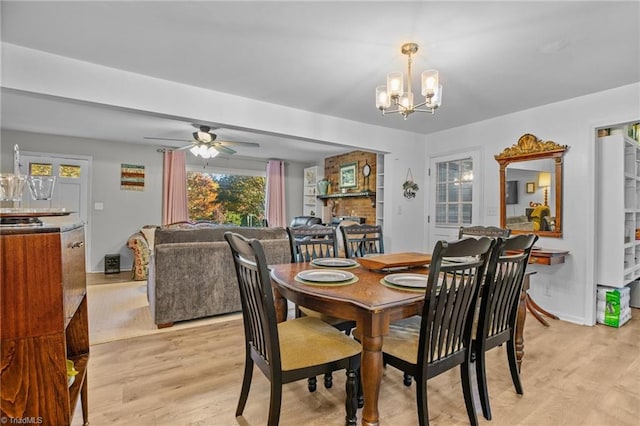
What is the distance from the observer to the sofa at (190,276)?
3.04 metres

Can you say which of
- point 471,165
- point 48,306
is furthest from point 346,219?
point 48,306

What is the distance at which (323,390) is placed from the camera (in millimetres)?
2029

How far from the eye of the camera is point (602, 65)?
268 cm

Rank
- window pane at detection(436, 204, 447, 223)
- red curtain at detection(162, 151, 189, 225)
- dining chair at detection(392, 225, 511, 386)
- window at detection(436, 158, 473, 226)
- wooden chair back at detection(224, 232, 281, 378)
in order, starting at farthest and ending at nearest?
1. red curtain at detection(162, 151, 189, 225)
2. window pane at detection(436, 204, 447, 223)
3. window at detection(436, 158, 473, 226)
4. dining chair at detection(392, 225, 511, 386)
5. wooden chair back at detection(224, 232, 281, 378)

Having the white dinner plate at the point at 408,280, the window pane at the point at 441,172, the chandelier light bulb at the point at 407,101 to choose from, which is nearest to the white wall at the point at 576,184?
the window pane at the point at 441,172

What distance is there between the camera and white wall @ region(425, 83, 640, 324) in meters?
3.21

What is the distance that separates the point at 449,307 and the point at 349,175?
5371 mm

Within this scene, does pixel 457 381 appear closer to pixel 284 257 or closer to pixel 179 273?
pixel 284 257

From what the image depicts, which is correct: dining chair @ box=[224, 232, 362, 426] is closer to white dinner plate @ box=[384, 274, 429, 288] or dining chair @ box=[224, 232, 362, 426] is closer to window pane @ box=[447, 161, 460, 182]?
white dinner plate @ box=[384, 274, 429, 288]

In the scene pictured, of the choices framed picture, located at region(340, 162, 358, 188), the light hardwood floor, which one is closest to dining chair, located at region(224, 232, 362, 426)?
the light hardwood floor

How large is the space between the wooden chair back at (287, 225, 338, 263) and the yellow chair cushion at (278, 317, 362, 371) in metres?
0.72

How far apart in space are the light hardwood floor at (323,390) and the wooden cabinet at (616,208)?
2.80ft

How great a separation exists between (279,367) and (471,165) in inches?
160

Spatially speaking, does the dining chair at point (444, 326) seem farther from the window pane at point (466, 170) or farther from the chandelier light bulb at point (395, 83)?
the window pane at point (466, 170)
